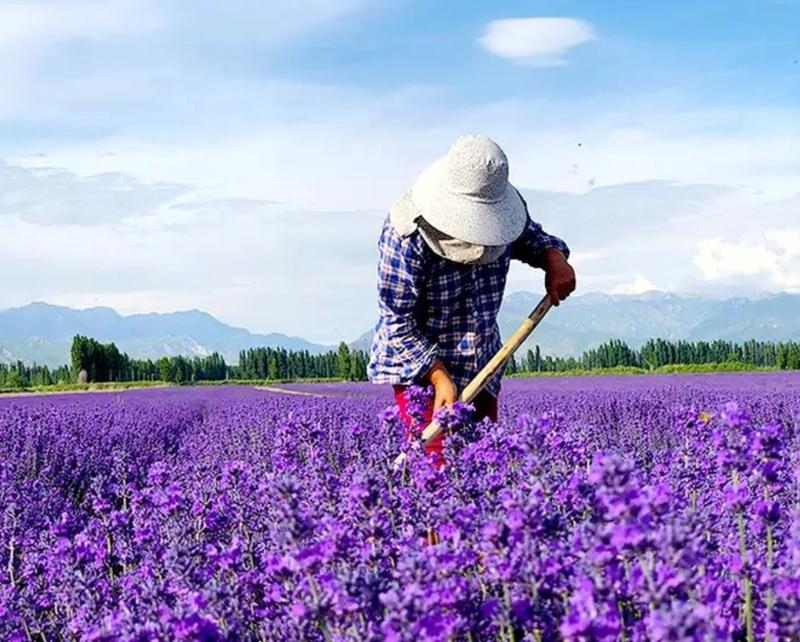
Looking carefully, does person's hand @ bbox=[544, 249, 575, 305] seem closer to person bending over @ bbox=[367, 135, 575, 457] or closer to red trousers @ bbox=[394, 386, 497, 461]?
person bending over @ bbox=[367, 135, 575, 457]

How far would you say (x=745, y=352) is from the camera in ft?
164

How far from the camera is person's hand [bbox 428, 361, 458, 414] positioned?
3.28 meters

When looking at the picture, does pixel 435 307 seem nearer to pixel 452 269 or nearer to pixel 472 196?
pixel 452 269

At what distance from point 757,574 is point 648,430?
5399 mm

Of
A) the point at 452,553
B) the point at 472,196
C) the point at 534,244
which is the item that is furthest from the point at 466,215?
the point at 452,553

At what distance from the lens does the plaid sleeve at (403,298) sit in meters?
3.33

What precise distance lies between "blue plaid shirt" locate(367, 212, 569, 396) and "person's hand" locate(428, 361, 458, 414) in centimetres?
3

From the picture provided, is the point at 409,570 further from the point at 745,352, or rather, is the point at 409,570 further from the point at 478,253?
the point at 745,352

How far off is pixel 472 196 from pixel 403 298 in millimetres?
436

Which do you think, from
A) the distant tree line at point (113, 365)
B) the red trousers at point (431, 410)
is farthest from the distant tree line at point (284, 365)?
the red trousers at point (431, 410)

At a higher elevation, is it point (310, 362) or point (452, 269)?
point (310, 362)

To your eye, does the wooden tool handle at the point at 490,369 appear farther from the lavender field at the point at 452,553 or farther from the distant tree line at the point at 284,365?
the distant tree line at the point at 284,365

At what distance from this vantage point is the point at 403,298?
3404mm

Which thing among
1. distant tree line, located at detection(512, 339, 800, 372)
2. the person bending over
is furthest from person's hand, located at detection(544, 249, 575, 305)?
distant tree line, located at detection(512, 339, 800, 372)
